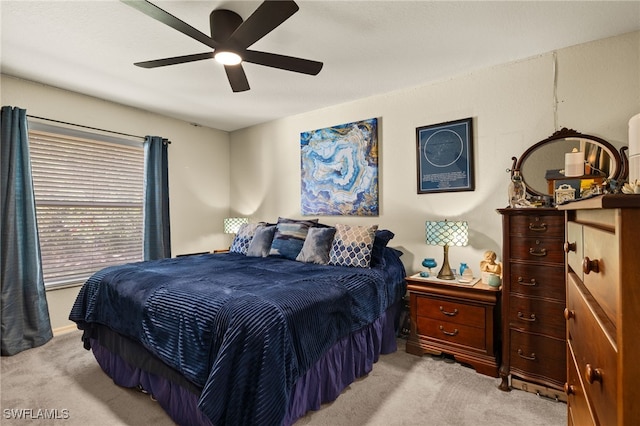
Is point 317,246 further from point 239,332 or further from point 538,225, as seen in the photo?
point 538,225

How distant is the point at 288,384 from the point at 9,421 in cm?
172

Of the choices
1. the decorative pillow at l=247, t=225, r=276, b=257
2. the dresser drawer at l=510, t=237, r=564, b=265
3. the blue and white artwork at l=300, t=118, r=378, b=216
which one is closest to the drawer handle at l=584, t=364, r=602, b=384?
the dresser drawer at l=510, t=237, r=564, b=265

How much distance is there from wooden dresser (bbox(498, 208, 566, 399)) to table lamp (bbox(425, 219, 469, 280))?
429mm

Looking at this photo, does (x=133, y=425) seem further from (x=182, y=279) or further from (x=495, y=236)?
(x=495, y=236)

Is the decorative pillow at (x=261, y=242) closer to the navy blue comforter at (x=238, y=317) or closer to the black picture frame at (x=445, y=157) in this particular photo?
the navy blue comforter at (x=238, y=317)

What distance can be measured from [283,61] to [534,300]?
2.31 metres

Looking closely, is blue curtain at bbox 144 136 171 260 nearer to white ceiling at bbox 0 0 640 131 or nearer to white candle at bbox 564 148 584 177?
white ceiling at bbox 0 0 640 131

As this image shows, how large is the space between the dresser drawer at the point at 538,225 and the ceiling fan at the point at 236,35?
1.73 meters

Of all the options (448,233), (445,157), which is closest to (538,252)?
(448,233)

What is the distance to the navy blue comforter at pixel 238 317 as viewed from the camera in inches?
55.2

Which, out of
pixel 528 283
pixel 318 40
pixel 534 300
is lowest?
pixel 534 300

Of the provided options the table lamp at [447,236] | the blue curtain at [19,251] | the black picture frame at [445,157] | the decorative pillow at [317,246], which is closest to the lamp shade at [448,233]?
the table lamp at [447,236]

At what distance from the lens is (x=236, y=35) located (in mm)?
1800

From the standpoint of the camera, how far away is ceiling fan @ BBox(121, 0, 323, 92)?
1577mm
